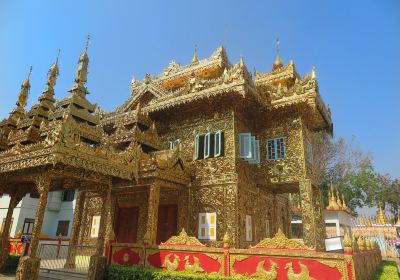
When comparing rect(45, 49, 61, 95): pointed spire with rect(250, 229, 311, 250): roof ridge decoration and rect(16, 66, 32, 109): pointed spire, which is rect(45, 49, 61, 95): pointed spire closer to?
rect(16, 66, 32, 109): pointed spire

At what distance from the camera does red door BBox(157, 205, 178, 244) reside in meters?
13.1

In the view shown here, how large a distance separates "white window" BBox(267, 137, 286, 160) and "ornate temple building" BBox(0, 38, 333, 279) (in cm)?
5

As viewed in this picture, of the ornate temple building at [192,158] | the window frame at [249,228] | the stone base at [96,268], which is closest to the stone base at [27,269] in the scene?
the stone base at [96,268]

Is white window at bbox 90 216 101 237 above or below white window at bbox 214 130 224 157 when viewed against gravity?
below

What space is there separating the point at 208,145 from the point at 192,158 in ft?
3.51

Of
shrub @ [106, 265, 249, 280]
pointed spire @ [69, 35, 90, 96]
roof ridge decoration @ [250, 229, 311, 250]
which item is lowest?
shrub @ [106, 265, 249, 280]

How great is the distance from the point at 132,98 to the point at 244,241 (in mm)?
9963

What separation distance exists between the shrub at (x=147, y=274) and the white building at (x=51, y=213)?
18807 millimetres

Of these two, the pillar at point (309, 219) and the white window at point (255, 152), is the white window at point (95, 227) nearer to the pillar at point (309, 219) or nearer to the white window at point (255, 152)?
the white window at point (255, 152)

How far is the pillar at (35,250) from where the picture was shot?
809cm

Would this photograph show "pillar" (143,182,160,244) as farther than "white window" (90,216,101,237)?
No

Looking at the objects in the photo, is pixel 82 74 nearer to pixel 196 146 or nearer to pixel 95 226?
pixel 196 146

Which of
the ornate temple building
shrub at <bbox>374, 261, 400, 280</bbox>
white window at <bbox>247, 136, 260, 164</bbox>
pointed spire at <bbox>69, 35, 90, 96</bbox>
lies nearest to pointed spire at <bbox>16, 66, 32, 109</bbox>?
the ornate temple building

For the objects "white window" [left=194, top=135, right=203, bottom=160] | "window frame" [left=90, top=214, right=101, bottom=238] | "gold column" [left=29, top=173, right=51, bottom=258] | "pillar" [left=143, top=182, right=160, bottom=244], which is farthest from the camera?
"window frame" [left=90, top=214, right=101, bottom=238]
